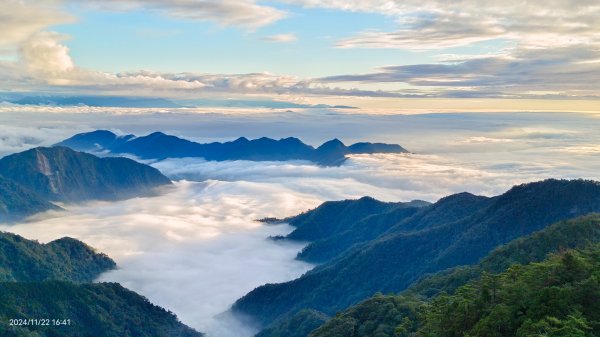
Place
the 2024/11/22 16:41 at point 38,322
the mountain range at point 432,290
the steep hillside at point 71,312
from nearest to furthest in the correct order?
the mountain range at point 432,290
the 2024/11/22 16:41 at point 38,322
the steep hillside at point 71,312

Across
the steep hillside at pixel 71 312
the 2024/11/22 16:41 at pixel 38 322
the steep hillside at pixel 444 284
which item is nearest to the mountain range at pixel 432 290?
the steep hillside at pixel 444 284

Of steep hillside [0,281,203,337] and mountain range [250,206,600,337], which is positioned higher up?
mountain range [250,206,600,337]

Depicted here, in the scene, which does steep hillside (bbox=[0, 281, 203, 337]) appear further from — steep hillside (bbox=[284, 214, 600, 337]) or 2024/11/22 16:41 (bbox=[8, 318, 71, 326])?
steep hillside (bbox=[284, 214, 600, 337])

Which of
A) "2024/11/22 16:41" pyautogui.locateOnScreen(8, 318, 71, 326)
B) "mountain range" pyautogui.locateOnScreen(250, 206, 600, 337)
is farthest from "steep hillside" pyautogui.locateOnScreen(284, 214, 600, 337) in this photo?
"2024/11/22 16:41" pyautogui.locateOnScreen(8, 318, 71, 326)

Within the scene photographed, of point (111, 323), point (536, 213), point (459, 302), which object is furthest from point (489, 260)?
point (111, 323)

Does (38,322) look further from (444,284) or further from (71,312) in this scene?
(444,284)

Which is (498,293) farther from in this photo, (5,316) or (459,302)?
(5,316)

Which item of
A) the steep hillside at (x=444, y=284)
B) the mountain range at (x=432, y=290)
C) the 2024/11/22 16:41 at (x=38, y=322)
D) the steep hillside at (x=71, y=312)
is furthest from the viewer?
the steep hillside at (x=71, y=312)

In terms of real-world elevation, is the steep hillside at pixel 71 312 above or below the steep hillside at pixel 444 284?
below

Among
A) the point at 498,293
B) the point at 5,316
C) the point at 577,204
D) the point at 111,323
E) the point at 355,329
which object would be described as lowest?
the point at 111,323

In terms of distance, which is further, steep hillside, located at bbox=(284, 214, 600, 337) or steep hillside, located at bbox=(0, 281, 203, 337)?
steep hillside, located at bbox=(0, 281, 203, 337)

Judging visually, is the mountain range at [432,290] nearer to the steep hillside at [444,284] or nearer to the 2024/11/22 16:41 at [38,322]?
the steep hillside at [444,284]
